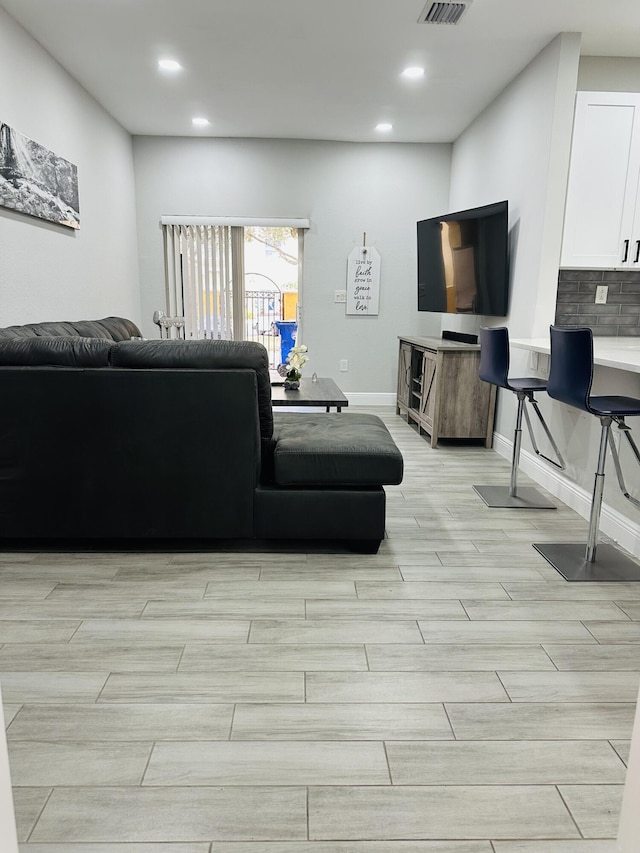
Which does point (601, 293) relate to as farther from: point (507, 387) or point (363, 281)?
point (363, 281)

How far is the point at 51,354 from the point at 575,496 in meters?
2.85

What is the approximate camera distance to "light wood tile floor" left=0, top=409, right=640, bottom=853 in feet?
4.32

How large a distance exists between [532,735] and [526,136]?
3.94 m

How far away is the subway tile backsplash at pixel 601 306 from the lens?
158 inches

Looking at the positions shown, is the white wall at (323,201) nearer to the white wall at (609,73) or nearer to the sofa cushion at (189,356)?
the white wall at (609,73)

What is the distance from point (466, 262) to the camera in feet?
16.4

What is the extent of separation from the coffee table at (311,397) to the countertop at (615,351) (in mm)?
1145

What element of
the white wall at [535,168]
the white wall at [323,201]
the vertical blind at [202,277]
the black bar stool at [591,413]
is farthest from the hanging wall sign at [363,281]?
the black bar stool at [591,413]

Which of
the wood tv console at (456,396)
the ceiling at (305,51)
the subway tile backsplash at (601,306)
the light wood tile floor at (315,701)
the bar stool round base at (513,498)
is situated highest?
the ceiling at (305,51)

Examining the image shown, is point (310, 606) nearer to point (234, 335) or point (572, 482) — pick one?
point (572, 482)

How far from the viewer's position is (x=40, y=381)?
2500 mm

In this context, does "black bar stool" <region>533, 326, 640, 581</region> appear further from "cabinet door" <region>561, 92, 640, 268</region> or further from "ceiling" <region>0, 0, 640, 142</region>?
"ceiling" <region>0, 0, 640, 142</region>

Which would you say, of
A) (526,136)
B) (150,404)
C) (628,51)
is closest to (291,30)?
(526,136)

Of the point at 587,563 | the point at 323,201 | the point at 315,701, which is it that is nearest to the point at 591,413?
the point at 587,563
